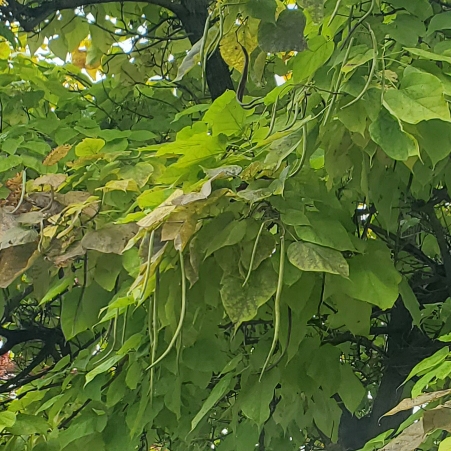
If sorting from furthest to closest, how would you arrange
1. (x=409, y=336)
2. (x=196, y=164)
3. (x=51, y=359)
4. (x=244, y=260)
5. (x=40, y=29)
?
1. (x=51, y=359)
2. (x=40, y=29)
3. (x=409, y=336)
4. (x=196, y=164)
5. (x=244, y=260)

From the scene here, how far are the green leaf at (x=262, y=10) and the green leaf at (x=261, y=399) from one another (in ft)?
1.50

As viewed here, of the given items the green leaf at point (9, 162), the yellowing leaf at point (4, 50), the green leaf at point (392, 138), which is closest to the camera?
the green leaf at point (392, 138)

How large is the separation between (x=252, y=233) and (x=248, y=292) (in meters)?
0.07

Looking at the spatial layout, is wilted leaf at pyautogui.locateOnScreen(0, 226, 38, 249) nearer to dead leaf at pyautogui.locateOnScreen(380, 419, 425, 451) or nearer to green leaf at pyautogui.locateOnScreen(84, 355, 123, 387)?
green leaf at pyautogui.locateOnScreen(84, 355, 123, 387)

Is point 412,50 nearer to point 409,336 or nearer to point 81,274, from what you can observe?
point 81,274

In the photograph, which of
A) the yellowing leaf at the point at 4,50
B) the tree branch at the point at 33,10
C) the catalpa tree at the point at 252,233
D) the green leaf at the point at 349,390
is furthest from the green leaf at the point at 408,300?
the yellowing leaf at the point at 4,50

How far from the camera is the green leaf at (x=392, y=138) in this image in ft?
2.26

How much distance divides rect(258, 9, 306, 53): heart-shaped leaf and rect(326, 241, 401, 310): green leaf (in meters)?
0.27

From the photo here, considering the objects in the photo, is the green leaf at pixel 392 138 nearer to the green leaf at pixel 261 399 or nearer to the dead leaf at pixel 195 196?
the dead leaf at pixel 195 196

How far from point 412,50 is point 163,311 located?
0.41 m

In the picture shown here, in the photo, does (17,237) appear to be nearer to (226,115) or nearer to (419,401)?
(226,115)

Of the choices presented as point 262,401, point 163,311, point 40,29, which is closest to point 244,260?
point 163,311

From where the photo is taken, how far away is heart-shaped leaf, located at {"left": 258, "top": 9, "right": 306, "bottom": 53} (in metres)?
0.78

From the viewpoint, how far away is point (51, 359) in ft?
6.79
